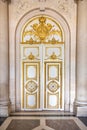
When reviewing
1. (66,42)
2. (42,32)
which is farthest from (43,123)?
(42,32)

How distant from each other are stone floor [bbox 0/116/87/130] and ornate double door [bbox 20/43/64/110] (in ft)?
2.43

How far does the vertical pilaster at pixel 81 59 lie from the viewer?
18.5 ft

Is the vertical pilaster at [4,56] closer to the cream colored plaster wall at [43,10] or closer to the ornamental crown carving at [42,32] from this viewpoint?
the cream colored plaster wall at [43,10]

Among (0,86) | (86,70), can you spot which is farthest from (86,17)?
(0,86)

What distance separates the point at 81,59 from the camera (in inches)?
227

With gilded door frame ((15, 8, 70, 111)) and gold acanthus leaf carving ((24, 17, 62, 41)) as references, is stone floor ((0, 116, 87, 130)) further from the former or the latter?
gold acanthus leaf carving ((24, 17, 62, 41))

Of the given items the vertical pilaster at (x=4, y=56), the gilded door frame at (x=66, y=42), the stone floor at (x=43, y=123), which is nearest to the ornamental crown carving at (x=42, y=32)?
the gilded door frame at (x=66, y=42)

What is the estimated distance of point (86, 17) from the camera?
566cm

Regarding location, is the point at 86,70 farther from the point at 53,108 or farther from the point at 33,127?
the point at 33,127

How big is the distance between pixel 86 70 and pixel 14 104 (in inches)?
92.1

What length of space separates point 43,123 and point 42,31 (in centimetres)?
271

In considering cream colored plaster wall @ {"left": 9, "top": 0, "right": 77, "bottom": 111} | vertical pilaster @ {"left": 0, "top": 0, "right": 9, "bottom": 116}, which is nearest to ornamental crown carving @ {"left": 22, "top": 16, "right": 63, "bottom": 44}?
cream colored plaster wall @ {"left": 9, "top": 0, "right": 77, "bottom": 111}

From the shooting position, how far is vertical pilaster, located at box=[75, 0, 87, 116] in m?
5.64

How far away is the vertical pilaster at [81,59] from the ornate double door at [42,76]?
582 mm
